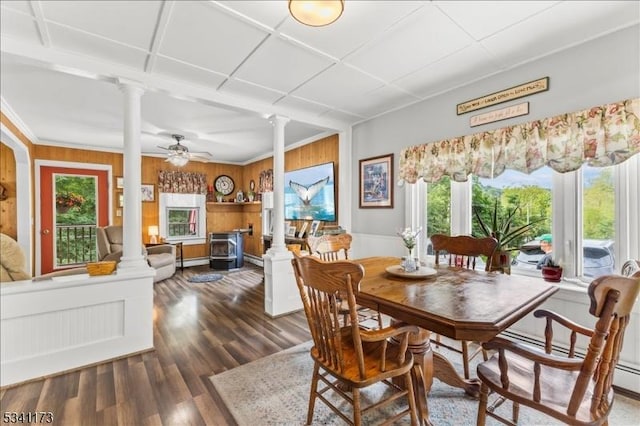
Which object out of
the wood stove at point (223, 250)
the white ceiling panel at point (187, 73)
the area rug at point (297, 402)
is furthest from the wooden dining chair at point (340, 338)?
the wood stove at point (223, 250)

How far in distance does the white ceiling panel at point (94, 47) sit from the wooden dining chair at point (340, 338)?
2.15 m

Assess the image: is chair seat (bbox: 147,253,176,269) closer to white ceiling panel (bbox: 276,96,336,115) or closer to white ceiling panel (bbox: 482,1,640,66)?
white ceiling panel (bbox: 276,96,336,115)

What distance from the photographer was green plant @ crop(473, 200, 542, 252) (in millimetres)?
2398

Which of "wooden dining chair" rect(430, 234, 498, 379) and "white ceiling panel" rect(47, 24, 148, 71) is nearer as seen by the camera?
"white ceiling panel" rect(47, 24, 148, 71)

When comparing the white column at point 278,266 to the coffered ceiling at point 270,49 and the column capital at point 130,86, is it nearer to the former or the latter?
the coffered ceiling at point 270,49

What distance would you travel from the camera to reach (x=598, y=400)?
1.08 meters

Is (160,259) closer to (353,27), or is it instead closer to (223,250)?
(223,250)

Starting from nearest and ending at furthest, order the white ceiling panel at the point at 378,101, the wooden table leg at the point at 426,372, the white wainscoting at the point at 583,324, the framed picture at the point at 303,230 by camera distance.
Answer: the wooden table leg at the point at 426,372 → the white wainscoting at the point at 583,324 → the white ceiling panel at the point at 378,101 → the framed picture at the point at 303,230

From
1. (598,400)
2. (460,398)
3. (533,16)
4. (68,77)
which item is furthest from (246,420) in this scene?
(68,77)

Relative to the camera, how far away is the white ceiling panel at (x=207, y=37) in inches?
69.8

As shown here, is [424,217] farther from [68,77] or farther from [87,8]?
[68,77]

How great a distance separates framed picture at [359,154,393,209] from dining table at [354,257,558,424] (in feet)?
5.12

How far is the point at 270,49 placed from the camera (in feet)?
7.16

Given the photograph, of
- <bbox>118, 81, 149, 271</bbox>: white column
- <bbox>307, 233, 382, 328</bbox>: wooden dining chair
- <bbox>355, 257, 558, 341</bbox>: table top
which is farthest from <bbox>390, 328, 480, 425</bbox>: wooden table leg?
<bbox>118, 81, 149, 271</bbox>: white column
